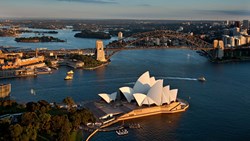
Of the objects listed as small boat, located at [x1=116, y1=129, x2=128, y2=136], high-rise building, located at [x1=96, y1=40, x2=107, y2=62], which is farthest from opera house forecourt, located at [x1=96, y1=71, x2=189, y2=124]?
high-rise building, located at [x1=96, y1=40, x2=107, y2=62]

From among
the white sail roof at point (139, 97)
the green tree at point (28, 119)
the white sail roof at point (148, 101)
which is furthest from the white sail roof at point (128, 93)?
the green tree at point (28, 119)

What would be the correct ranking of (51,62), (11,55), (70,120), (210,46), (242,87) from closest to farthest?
(70,120) < (242,87) < (51,62) < (11,55) < (210,46)

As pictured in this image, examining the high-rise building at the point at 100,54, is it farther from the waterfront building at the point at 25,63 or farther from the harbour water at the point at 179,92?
the waterfront building at the point at 25,63

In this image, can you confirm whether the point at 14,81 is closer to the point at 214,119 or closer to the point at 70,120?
the point at 70,120

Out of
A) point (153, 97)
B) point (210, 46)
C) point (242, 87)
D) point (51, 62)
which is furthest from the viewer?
point (210, 46)

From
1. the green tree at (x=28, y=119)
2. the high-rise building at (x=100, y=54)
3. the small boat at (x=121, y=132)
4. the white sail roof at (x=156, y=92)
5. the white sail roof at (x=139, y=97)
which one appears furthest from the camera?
the high-rise building at (x=100, y=54)

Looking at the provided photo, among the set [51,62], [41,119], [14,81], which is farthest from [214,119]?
[51,62]

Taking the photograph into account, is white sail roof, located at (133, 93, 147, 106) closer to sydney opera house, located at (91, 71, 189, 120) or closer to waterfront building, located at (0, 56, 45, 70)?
sydney opera house, located at (91, 71, 189, 120)
